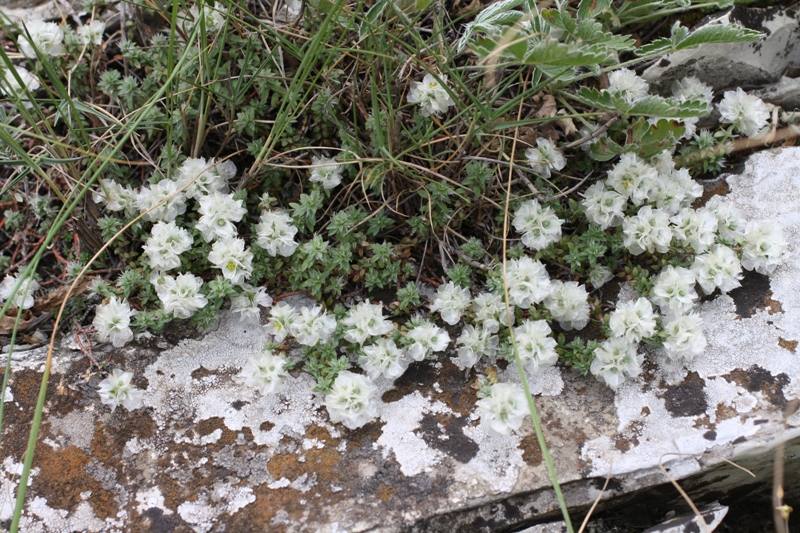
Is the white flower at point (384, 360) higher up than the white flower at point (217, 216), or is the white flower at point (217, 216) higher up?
the white flower at point (217, 216)

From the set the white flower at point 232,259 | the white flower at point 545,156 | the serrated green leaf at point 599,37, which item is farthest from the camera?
the white flower at point 545,156

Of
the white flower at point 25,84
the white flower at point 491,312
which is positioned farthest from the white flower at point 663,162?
the white flower at point 25,84

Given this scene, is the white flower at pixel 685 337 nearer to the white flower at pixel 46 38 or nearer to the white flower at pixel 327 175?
the white flower at pixel 327 175

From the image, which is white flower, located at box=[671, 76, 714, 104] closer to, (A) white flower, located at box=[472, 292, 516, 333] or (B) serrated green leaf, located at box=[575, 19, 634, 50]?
(B) serrated green leaf, located at box=[575, 19, 634, 50]

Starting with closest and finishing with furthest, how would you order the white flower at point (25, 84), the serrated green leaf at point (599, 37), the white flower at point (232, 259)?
the serrated green leaf at point (599, 37) → the white flower at point (232, 259) → the white flower at point (25, 84)

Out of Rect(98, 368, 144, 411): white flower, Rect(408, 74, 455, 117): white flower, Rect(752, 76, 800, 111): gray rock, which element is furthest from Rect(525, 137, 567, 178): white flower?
Rect(98, 368, 144, 411): white flower

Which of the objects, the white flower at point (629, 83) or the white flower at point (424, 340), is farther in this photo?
the white flower at point (629, 83)

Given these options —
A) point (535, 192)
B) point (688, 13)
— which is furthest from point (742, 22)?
point (535, 192)
